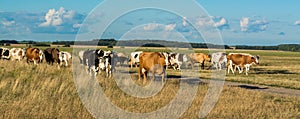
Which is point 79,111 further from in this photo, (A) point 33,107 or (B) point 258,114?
(B) point 258,114

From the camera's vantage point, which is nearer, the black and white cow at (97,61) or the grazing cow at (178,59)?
the black and white cow at (97,61)

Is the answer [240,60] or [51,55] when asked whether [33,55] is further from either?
[240,60]

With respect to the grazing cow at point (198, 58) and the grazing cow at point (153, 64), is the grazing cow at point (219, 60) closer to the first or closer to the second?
the grazing cow at point (198, 58)

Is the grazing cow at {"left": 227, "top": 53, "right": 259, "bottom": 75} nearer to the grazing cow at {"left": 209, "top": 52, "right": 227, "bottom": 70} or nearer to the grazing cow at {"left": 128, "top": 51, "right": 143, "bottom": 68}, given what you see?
the grazing cow at {"left": 209, "top": 52, "right": 227, "bottom": 70}

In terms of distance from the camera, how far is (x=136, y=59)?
1543 inches

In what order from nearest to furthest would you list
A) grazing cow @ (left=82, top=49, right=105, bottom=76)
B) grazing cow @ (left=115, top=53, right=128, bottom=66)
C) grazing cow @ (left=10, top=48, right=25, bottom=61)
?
grazing cow @ (left=82, top=49, right=105, bottom=76)
grazing cow @ (left=115, top=53, right=128, bottom=66)
grazing cow @ (left=10, top=48, right=25, bottom=61)

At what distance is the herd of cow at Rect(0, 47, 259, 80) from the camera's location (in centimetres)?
2131

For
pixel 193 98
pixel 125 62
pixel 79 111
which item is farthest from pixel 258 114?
pixel 125 62

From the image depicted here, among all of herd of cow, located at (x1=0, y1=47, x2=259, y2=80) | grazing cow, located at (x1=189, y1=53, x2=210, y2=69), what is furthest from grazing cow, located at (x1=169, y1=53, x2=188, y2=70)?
grazing cow, located at (x1=189, y1=53, x2=210, y2=69)

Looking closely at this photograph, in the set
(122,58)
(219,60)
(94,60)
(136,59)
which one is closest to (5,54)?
(122,58)

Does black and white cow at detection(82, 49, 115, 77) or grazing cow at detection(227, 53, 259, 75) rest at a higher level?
black and white cow at detection(82, 49, 115, 77)

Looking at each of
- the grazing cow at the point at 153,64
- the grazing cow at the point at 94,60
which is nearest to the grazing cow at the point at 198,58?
the grazing cow at the point at 94,60

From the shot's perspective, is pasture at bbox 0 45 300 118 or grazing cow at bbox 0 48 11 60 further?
grazing cow at bbox 0 48 11 60

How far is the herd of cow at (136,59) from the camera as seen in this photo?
21.3 m
